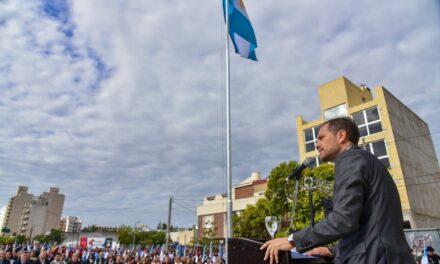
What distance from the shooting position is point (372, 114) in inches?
1442

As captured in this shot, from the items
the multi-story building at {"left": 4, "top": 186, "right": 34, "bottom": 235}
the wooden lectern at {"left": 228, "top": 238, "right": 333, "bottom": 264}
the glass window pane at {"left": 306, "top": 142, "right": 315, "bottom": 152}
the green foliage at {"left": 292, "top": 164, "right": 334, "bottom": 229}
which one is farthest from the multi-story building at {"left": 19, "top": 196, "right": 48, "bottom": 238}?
the wooden lectern at {"left": 228, "top": 238, "right": 333, "bottom": 264}

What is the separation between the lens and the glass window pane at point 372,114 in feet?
119

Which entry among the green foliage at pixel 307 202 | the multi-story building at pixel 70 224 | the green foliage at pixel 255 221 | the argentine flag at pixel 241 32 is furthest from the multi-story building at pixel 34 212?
the argentine flag at pixel 241 32

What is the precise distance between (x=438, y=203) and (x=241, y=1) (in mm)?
42861

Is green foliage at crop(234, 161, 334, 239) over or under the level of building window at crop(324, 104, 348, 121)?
under

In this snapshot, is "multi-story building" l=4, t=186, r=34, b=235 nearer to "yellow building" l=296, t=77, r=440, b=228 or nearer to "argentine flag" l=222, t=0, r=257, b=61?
"yellow building" l=296, t=77, r=440, b=228

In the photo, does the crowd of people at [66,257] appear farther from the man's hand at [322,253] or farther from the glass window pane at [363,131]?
the glass window pane at [363,131]

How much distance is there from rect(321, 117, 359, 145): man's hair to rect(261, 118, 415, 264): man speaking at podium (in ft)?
0.61

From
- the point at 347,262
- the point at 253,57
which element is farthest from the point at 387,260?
the point at 253,57

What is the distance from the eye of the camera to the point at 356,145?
2.31 meters

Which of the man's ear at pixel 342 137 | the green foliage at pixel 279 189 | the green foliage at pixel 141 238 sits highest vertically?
the green foliage at pixel 279 189

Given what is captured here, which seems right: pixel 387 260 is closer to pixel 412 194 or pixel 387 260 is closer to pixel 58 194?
pixel 412 194

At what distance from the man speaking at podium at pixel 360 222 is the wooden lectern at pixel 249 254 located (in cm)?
9

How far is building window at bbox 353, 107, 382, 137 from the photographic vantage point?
35.8m
